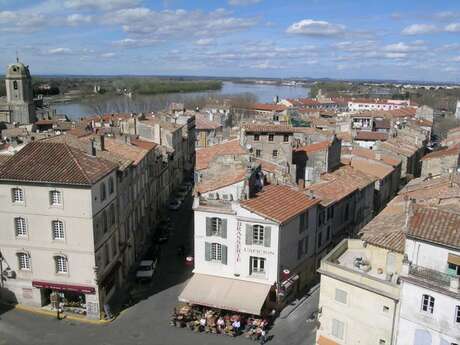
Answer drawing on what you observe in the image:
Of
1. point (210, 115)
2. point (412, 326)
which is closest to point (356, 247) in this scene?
point (412, 326)

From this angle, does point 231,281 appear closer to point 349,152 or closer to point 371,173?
point 371,173

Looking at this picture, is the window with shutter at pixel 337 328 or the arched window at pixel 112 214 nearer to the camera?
the window with shutter at pixel 337 328

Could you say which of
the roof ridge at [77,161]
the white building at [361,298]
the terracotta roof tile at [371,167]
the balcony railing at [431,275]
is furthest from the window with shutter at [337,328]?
the terracotta roof tile at [371,167]

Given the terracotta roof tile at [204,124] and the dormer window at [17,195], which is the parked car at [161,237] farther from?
the terracotta roof tile at [204,124]

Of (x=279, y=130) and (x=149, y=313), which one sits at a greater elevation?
(x=279, y=130)

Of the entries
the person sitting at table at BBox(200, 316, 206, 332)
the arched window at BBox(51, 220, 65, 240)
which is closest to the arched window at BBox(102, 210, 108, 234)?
the arched window at BBox(51, 220, 65, 240)

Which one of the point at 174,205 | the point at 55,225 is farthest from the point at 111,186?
the point at 174,205
